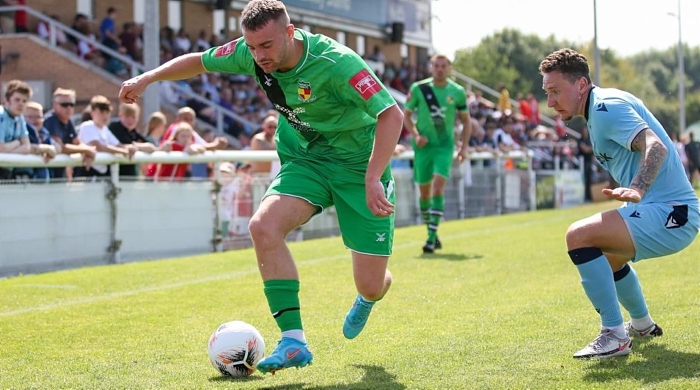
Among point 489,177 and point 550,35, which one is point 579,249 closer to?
point 489,177

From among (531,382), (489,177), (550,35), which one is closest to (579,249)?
(531,382)

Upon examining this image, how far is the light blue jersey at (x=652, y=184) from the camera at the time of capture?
224 inches

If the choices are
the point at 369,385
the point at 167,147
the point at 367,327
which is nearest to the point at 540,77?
the point at 167,147

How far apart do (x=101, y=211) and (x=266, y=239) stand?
7.03 metres

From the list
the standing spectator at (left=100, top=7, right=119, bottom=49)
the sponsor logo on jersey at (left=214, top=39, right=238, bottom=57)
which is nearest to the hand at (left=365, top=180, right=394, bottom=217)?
the sponsor logo on jersey at (left=214, top=39, right=238, bottom=57)

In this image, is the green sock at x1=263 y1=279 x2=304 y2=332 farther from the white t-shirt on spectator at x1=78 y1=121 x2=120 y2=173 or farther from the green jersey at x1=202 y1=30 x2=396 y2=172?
the white t-shirt on spectator at x1=78 y1=121 x2=120 y2=173

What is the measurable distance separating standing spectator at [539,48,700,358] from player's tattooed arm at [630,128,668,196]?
29mm

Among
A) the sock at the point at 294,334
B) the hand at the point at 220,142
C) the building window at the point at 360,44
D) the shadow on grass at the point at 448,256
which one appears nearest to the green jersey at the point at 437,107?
the shadow on grass at the point at 448,256

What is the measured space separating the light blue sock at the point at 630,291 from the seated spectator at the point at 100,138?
7.53 metres

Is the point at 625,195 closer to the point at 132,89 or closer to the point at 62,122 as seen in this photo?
the point at 132,89

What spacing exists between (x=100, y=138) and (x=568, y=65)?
7872mm

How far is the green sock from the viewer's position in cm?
540

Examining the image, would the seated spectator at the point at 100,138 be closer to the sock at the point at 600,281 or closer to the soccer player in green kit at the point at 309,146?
the soccer player in green kit at the point at 309,146

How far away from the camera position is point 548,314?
295 inches
